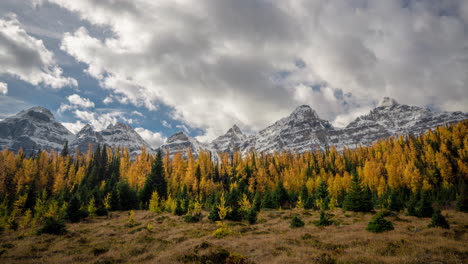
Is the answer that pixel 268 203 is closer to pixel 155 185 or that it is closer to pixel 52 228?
pixel 155 185

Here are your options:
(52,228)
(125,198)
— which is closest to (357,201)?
(52,228)

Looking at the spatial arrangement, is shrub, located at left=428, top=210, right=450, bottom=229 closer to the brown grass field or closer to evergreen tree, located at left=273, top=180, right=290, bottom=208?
the brown grass field

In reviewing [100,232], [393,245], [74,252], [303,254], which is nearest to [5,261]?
[74,252]

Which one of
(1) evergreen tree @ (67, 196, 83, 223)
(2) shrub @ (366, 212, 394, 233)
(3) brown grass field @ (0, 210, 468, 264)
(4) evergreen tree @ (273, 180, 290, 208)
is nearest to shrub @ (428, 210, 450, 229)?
(3) brown grass field @ (0, 210, 468, 264)

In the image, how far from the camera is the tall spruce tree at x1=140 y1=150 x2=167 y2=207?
6731cm

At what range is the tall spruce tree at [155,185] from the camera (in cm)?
6731

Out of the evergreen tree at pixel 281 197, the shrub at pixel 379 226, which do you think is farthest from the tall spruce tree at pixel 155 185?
the shrub at pixel 379 226

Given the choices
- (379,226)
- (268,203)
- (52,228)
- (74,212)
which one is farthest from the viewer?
(268,203)

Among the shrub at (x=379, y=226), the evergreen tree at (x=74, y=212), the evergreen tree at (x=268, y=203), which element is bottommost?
the evergreen tree at (x=268, y=203)

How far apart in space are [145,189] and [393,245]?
65.6 meters

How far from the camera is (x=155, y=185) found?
230 ft

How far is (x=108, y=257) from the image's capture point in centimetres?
1809

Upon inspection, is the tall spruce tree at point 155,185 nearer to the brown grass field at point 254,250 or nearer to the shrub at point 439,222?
the brown grass field at point 254,250

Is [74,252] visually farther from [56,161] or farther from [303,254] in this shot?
[56,161]
